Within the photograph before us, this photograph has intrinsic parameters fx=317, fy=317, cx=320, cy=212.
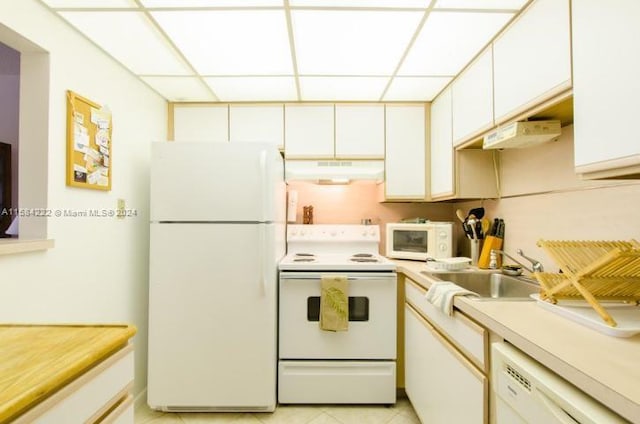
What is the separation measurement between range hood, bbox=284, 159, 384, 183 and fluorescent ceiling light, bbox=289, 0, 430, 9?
1.24 metres

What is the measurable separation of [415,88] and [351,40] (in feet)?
2.66

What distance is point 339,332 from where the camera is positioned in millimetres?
2029

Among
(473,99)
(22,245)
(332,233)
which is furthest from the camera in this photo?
(332,233)

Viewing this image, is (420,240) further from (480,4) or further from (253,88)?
(253,88)

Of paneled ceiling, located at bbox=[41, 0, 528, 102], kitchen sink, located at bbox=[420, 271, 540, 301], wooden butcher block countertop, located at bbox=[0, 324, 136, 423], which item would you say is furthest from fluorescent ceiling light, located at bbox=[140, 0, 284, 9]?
kitchen sink, located at bbox=[420, 271, 540, 301]

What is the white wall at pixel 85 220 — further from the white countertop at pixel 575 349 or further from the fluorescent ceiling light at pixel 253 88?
the white countertop at pixel 575 349

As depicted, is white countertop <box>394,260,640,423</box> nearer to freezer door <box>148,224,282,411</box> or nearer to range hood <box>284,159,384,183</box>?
freezer door <box>148,224,282,411</box>

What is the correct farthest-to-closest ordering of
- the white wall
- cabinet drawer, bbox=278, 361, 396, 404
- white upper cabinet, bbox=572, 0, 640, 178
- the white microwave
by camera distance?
the white microwave, cabinet drawer, bbox=278, 361, 396, 404, the white wall, white upper cabinet, bbox=572, 0, 640, 178

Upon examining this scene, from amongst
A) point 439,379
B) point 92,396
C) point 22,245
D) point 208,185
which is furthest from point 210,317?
point 439,379

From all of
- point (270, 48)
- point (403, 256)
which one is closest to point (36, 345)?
point (270, 48)

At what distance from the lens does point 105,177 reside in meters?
1.78

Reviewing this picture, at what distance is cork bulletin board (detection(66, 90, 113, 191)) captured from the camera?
5.04ft

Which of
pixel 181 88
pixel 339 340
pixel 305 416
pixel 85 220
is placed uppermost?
pixel 181 88

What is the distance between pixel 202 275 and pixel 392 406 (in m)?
1.48
